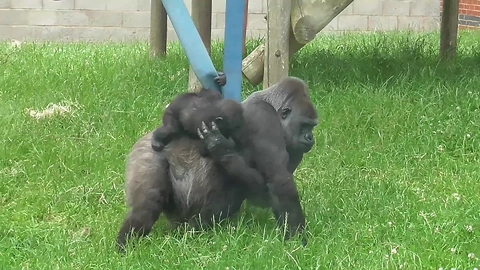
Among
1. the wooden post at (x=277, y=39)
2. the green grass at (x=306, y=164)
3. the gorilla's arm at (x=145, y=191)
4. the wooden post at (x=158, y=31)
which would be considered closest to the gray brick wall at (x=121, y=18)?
the green grass at (x=306, y=164)

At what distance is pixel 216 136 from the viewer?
3230 mm

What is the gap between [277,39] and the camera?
4.10m

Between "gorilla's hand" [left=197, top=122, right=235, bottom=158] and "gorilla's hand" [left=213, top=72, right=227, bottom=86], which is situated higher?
"gorilla's hand" [left=213, top=72, right=227, bottom=86]

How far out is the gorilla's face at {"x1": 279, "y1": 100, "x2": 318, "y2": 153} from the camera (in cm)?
351

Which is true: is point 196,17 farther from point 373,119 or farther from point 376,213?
point 376,213

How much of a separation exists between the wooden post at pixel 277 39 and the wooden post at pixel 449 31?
8.84 feet

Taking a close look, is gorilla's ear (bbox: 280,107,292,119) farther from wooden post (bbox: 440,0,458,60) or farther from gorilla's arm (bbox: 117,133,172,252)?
wooden post (bbox: 440,0,458,60)

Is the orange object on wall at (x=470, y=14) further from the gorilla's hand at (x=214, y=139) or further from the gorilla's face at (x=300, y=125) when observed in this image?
the gorilla's hand at (x=214, y=139)

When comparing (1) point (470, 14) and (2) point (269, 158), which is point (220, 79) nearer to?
(2) point (269, 158)

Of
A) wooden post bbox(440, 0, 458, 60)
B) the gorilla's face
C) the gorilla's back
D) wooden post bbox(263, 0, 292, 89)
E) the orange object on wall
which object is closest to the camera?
the gorilla's back

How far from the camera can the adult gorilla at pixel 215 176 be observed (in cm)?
329

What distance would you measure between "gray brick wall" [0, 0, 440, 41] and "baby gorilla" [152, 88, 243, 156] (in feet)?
23.9

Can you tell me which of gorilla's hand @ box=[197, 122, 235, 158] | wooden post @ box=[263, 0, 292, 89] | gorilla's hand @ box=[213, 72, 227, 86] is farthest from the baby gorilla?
wooden post @ box=[263, 0, 292, 89]

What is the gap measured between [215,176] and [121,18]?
783cm
